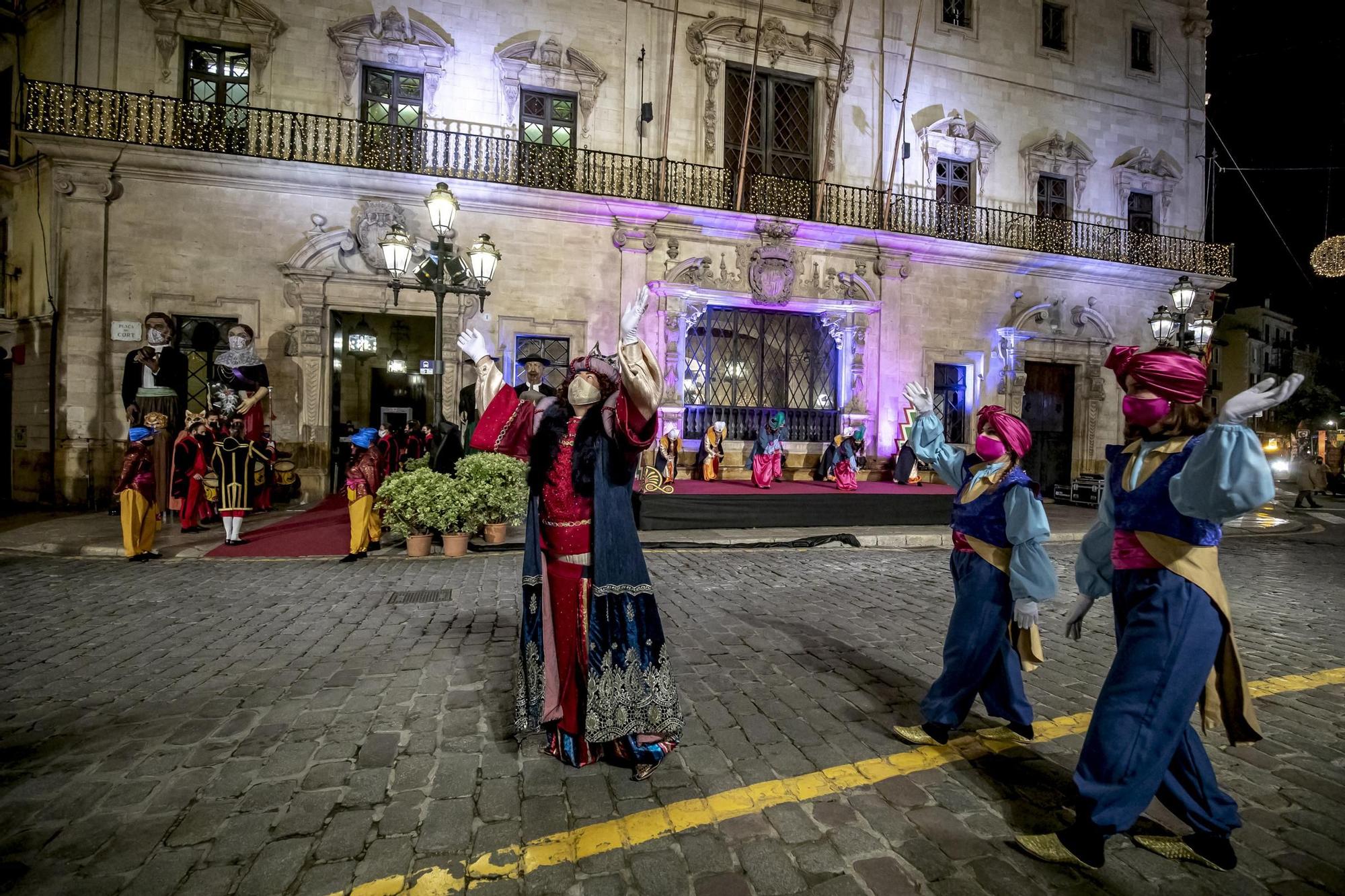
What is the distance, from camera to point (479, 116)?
13.3 meters

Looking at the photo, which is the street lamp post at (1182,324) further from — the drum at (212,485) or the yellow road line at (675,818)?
the drum at (212,485)

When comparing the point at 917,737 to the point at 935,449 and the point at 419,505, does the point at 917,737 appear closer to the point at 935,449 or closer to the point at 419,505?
the point at 935,449

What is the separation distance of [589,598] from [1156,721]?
7.18ft

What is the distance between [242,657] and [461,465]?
414 centimetres

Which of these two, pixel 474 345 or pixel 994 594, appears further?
pixel 474 345

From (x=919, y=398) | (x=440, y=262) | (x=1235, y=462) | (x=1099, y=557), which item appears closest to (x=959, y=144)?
(x=440, y=262)

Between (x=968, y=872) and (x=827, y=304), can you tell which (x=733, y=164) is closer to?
(x=827, y=304)

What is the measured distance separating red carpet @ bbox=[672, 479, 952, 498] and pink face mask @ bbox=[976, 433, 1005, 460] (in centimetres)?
725

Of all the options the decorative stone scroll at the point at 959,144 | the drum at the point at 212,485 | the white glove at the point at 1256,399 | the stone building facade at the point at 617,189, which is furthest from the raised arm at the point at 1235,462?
the decorative stone scroll at the point at 959,144

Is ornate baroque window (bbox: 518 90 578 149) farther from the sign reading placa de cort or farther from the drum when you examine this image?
the drum

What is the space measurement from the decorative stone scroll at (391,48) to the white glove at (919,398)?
13424 mm

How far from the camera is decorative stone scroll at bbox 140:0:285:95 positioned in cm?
1198

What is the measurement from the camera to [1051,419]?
57.6ft

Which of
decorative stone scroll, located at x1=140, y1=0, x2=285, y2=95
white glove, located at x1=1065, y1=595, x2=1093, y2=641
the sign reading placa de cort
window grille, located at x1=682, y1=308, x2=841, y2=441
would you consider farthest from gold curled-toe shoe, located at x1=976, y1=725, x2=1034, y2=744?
decorative stone scroll, located at x1=140, y1=0, x2=285, y2=95
